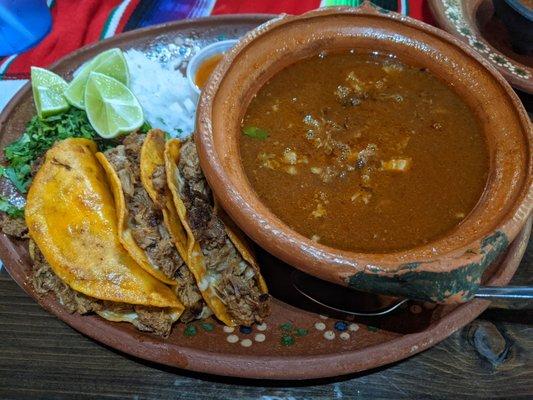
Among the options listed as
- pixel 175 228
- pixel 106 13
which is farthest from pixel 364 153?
pixel 106 13

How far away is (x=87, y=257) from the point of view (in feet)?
7.04

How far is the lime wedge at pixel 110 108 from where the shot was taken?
2750mm

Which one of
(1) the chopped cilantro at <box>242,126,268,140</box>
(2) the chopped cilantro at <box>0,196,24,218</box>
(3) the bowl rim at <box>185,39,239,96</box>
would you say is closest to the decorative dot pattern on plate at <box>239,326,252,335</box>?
(1) the chopped cilantro at <box>242,126,268,140</box>

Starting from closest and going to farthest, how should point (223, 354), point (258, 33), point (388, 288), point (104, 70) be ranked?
point (388, 288) < point (223, 354) < point (258, 33) < point (104, 70)

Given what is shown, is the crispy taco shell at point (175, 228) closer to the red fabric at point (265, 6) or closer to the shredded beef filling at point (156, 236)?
the shredded beef filling at point (156, 236)

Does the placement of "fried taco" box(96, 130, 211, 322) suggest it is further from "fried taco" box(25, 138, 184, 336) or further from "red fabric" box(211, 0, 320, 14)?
"red fabric" box(211, 0, 320, 14)

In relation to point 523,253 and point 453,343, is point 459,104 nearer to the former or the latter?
point 523,253

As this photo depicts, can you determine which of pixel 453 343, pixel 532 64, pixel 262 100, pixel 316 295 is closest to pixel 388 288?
pixel 316 295

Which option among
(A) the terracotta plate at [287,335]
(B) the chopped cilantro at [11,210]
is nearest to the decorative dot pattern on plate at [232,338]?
(A) the terracotta plate at [287,335]

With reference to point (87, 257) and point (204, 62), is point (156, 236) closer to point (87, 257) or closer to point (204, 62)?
point (87, 257)

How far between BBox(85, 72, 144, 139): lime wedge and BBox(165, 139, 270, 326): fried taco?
0.58 m

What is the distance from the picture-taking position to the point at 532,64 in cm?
364

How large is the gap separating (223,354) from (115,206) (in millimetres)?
790

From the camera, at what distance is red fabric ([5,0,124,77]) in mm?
3529
